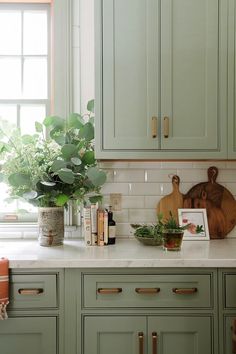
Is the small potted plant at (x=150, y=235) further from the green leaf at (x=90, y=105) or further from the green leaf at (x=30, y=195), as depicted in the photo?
the green leaf at (x=90, y=105)

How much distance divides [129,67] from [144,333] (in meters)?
1.46

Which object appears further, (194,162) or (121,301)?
(194,162)

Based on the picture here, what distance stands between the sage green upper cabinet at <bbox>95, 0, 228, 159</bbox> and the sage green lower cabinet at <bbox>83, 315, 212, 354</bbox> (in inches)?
35.5

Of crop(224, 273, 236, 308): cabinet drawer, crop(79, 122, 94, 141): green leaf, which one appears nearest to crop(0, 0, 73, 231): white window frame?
crop(79, 122, 94, 141): green leaf

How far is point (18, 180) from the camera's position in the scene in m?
2.37

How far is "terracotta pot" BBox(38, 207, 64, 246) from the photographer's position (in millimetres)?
2434

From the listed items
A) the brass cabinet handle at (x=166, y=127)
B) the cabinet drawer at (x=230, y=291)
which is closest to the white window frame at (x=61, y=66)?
the brass cabinet handle at (x=166, y=127)

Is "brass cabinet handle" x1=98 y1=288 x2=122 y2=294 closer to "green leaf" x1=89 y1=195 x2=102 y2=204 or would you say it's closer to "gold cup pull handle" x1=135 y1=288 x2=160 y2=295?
"gold cup pull handle" x1=135 y1=288 x2=160 y2=295

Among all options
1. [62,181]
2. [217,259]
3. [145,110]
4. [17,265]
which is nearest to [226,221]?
[217,259]

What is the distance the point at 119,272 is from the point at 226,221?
989 millimetres

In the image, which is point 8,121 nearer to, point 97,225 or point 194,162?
point 97,225

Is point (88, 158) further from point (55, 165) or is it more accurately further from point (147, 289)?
point (147, 289)

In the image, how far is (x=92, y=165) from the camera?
8.45 ft

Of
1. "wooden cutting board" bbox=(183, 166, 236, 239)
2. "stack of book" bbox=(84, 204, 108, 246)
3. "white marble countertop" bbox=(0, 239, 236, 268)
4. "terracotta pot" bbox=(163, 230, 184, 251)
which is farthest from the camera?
"wooden cutting board" bbox=(183, 166, 236, 239)
